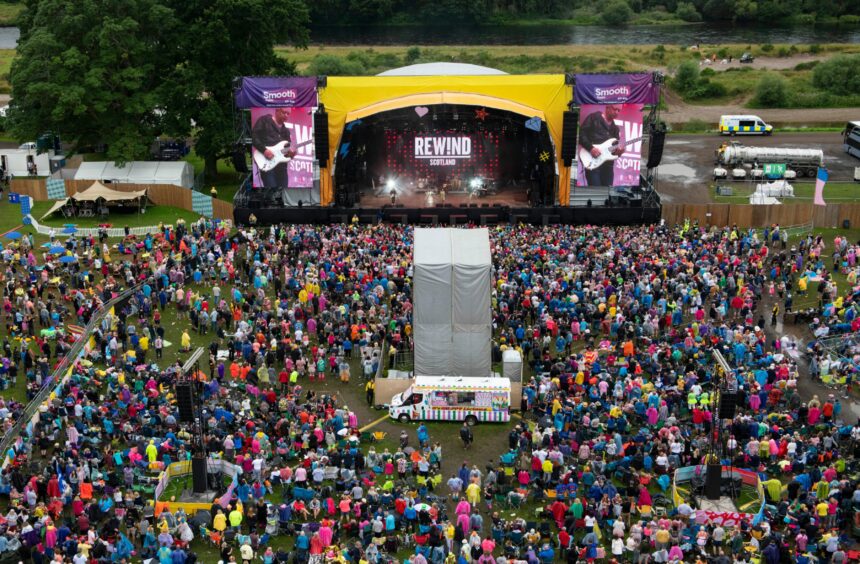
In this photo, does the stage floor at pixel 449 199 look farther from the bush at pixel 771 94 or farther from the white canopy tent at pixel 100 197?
the bush at pixel 771 94

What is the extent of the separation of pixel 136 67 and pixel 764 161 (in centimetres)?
3523

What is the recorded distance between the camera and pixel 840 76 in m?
83.8

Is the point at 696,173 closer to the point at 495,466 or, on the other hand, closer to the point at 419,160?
the point at 419,160

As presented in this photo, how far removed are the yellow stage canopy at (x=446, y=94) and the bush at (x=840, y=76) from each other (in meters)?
40.4

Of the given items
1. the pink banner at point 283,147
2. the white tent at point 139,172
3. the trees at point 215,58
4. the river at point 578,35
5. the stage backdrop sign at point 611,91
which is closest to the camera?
the stage backdrop sign at point 611,91

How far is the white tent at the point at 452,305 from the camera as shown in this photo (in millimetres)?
Result: 32500

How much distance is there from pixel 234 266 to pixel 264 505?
19284mm

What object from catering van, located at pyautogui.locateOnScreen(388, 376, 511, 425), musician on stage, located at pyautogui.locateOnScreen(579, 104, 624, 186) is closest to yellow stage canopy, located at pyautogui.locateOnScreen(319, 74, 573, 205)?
musician on stage, located at pyautogui.locateOnScreen(579, 104, 624, 186)

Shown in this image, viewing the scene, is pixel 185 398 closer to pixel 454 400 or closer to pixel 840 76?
pixel 454 400

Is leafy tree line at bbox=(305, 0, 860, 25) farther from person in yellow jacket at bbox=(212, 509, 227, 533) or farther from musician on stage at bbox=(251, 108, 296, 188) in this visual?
person in yellow jacket at bbox=(212, 509, 227, 533)

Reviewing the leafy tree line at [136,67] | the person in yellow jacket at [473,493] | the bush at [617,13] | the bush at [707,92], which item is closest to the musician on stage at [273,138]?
the leafy tree line at [136,67]

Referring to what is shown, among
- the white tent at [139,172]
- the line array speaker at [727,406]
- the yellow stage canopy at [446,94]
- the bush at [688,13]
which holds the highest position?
the bush at [688,13]

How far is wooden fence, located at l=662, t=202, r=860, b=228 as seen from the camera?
168ft

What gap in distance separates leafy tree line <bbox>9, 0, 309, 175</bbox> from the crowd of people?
13.0 meters
